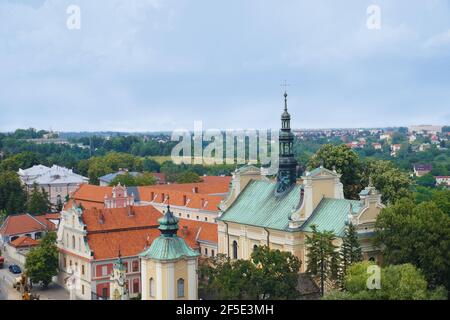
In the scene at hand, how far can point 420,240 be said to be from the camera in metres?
35.0

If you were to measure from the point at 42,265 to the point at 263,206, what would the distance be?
48.8 feet

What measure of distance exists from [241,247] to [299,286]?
8.14 m

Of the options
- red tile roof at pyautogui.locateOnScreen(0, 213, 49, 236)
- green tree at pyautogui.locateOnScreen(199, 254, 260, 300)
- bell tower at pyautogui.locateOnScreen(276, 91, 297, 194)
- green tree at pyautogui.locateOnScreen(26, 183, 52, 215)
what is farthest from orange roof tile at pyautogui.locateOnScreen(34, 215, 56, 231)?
green tree at pyautogui.locateOnScreen(199, 254, 260, 300)

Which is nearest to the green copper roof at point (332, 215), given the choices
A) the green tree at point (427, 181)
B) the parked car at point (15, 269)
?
the parked car at point (15, 269)

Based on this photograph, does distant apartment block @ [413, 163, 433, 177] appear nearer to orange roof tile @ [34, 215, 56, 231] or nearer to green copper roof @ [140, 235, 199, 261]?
orange roof tile @ [34, 215, 56, 231]

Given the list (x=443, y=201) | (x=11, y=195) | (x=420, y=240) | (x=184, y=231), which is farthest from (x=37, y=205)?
(x=420, y=240)

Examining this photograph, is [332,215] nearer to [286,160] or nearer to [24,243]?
[286,160]

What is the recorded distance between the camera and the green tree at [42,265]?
45431 millimetres

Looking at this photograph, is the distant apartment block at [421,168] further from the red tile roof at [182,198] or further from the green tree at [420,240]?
the green tree at [420,240]

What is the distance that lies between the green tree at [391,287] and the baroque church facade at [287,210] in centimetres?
585

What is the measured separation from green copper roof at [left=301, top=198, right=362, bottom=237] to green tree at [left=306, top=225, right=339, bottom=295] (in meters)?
1.52
